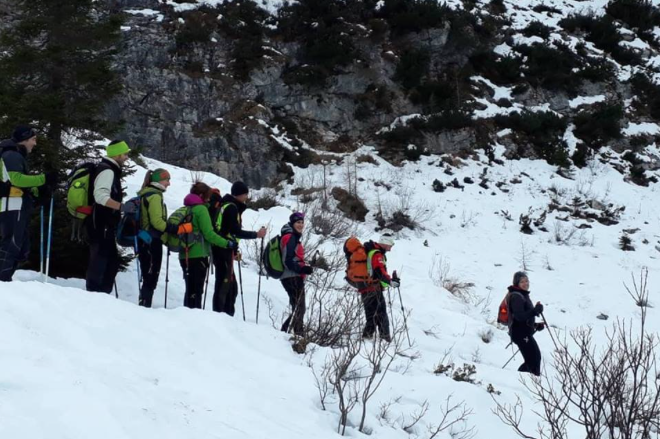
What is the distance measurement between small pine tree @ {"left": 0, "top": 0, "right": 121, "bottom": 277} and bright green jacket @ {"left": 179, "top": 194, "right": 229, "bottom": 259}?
1.50 m

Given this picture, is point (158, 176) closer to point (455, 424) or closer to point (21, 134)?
point (21, 134)

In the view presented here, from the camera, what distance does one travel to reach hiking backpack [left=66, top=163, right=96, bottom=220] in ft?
16.1

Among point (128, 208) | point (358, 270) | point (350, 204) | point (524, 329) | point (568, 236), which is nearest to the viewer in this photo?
point (128, 208)

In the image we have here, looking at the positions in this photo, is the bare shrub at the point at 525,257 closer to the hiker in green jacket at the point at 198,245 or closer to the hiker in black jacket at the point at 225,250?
the hiker in black jacket at the point at 225,250

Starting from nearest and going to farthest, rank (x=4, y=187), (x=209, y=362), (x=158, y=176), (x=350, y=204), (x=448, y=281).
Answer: (x=209, y=362), (x=4, y=187), (x=158, y=176), (x=448, y=281), (x=350, y=204)

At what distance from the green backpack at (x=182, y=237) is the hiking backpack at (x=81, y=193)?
80 centimetres

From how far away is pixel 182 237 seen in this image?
18.1 feet

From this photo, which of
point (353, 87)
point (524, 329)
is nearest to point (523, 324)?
point (524, 329)

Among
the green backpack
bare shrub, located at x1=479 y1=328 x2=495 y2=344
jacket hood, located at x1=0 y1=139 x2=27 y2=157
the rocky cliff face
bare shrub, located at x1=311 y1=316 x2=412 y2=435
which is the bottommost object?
bare shrub, located at x1=479 y1=328 x2=495 y2=344

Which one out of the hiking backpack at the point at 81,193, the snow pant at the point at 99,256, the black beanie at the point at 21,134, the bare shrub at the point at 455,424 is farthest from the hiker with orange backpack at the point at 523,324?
the black beanie at the point at 21,134

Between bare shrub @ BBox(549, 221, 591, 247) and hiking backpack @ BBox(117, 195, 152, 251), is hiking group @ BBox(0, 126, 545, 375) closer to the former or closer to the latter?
hiking backpack @ BBox(117, 195, 152, 251)

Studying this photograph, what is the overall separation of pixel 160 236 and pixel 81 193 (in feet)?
2.74

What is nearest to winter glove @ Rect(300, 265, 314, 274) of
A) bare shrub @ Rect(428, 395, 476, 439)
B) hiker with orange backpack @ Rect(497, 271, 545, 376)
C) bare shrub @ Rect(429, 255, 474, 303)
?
bare shrub @ Rect(428, 395, 476, 439)

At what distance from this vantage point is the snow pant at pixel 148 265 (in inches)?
215
